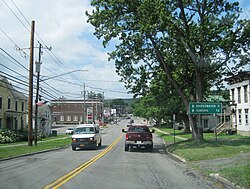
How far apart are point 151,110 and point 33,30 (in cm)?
3638

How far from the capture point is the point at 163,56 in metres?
28.2

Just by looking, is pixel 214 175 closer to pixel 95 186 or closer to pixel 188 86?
pixel 95 186

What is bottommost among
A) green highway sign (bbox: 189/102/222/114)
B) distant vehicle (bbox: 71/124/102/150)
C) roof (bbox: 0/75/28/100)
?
distant vehicle (bbox: 71/124/102/150)

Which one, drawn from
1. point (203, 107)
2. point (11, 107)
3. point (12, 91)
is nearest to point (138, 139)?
point (203, 107)

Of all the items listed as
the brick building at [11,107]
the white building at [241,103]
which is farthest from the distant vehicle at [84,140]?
the brick building at [11,107]

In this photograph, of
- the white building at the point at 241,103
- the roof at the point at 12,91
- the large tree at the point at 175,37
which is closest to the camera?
the large tree at the point at 175,37

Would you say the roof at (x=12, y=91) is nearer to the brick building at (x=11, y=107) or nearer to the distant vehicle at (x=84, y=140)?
the brick building at (x=11, y=107)

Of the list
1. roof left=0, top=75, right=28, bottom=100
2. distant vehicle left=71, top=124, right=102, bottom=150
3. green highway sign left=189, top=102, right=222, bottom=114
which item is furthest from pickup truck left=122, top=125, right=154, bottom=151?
roof left=0, top=75, right=28, bottom=100

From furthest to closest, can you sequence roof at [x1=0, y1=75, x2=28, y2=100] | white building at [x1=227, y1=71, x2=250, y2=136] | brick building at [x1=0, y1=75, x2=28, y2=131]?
roof at [x1=0, y1=75, x2=28, y2=100]
brick building at [x1=0, y1=75, x2=28, y2=131]
white building at [x1=227, y1=71, x2=250, y2=136]

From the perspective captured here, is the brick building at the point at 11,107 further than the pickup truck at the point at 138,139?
Yes

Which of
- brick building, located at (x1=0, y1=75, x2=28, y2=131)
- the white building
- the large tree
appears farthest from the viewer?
brick building, located at (x1=0, y1=75, x2=28, y2=131)

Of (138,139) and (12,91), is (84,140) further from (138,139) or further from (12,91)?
(12,91)

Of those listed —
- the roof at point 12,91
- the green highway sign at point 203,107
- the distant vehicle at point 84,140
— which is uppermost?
the roof at point 12,91

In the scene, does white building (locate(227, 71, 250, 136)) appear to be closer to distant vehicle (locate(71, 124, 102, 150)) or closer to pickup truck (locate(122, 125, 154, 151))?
pickup truck (locate(122, 125, 154, 151))
